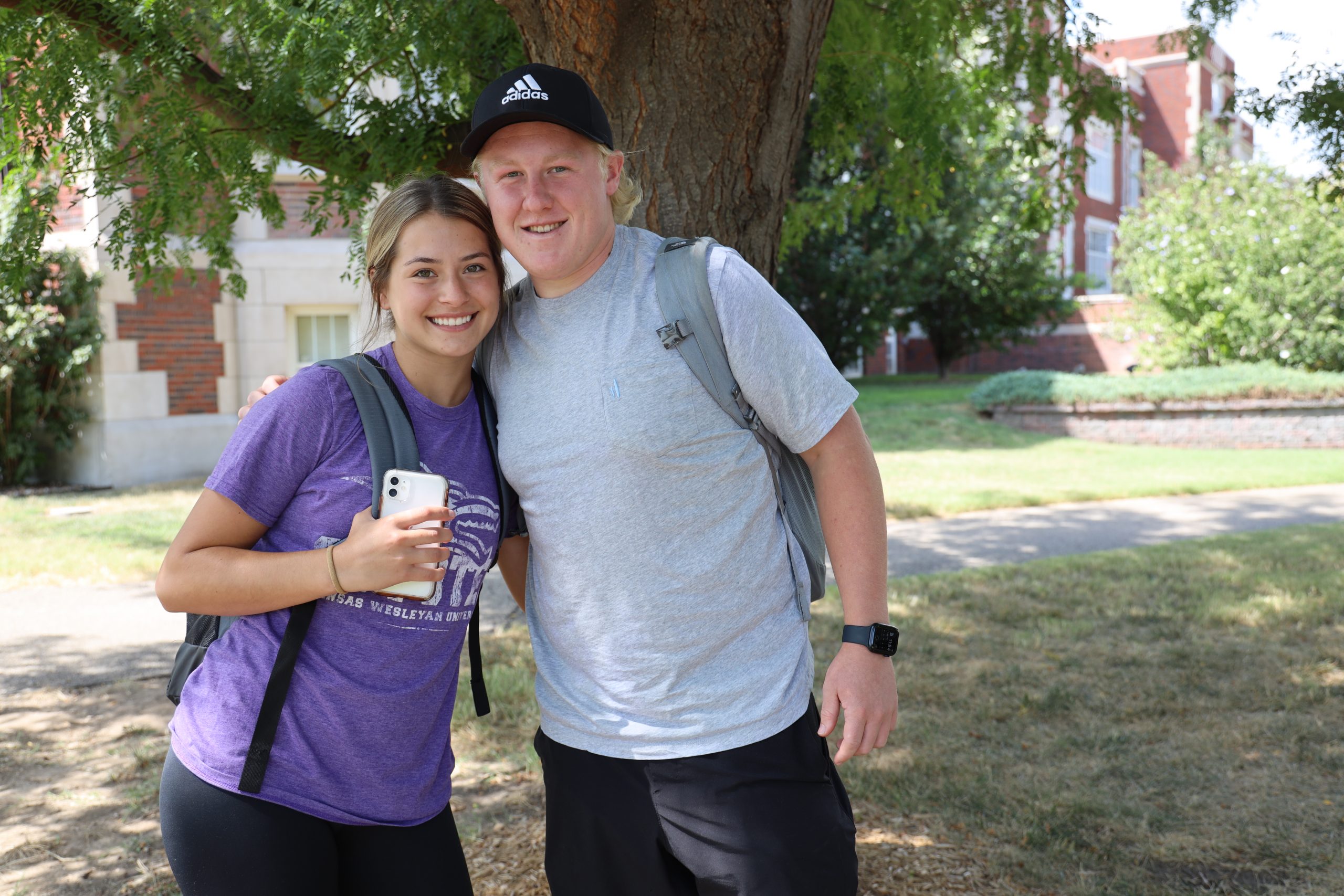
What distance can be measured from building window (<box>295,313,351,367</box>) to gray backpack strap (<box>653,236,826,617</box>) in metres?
11.9

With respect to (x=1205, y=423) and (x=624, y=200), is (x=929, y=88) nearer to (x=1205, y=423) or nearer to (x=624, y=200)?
(x=624, y=200)

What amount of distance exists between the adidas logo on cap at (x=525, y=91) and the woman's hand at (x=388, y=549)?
830 mm

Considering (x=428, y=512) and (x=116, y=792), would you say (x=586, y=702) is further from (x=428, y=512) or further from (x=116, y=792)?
(x=116, y=792)

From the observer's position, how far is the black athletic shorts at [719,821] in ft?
6.46

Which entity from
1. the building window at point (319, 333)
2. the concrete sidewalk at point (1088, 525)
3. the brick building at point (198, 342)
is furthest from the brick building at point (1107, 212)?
the brick building at point (198, 342)

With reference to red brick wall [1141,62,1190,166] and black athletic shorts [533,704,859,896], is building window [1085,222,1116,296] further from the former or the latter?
black athletic shorts [533,704,859,896]

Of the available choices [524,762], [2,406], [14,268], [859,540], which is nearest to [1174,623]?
[524,762]

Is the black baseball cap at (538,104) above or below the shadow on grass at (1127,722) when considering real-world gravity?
above

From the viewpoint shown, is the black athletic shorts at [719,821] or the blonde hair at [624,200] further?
the blonde hair at [624,200]

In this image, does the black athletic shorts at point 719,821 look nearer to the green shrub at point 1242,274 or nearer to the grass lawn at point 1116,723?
the grass lawn at point 1116,723

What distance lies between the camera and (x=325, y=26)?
3.63m

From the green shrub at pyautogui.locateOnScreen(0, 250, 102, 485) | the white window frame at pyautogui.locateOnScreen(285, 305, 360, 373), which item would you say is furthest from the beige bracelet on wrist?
the white window frame at pyautogui.locateOnScreen(285, 305, 360, 373)

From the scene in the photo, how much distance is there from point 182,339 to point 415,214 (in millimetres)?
11529

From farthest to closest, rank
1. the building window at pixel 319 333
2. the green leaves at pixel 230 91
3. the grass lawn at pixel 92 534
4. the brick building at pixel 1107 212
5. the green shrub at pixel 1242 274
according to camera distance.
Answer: the brick building at pixel 1107 212 → the green shrub at pixel 1242 274 → the building window at pixel 319 333 → the grass lawn at pixel 92 534 → the green leaves at pixel 230 91
